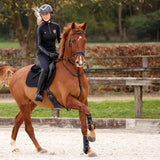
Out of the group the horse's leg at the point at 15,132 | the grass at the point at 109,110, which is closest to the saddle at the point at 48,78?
the horse's leg at the point at 15,132

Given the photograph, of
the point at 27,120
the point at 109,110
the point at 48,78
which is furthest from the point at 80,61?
the point at 109,110

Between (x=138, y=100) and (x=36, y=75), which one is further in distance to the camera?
(x=138, y=100)

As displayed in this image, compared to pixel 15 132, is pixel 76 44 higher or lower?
higher

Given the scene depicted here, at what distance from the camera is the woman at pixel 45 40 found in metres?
6.64

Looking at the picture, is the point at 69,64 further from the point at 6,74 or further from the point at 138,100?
the point at 138,100

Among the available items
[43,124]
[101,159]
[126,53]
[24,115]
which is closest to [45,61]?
[24,115]

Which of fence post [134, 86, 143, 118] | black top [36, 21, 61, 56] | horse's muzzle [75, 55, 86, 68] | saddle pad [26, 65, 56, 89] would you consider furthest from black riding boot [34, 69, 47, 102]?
fence post [134, 86, 143, 118]

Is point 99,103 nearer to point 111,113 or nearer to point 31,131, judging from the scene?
point 111,113

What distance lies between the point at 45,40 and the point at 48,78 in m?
0.73

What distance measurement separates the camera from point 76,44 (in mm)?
6094

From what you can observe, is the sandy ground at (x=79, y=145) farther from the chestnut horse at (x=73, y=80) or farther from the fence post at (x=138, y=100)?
the fence post at (x=138, y=100)

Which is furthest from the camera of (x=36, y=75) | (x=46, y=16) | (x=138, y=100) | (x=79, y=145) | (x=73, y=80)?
(x=138, y=100)

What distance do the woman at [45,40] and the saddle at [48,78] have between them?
0.08 meters

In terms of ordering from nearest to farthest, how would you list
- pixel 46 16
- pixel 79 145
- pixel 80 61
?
1. pixel 80 61
2. pixel 46 16
3. pixel 79 145
